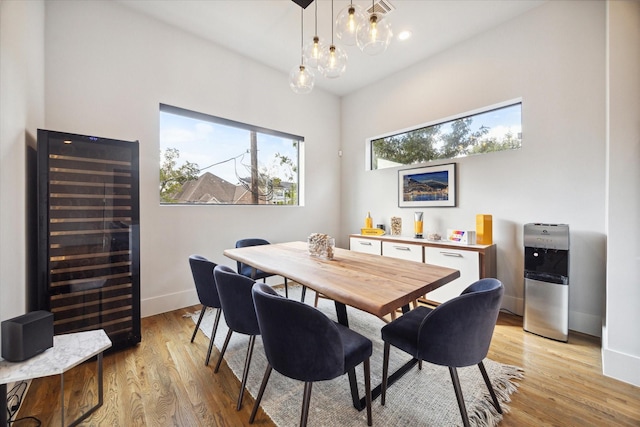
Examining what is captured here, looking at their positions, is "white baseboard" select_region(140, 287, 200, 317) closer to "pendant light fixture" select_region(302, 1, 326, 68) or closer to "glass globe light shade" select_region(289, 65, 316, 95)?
"glass globe light shade" select_region(289, 65, 316, 95)

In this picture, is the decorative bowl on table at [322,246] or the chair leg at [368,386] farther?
the decorative bowl on table at [322,246]

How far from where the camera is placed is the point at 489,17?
2.87 meters

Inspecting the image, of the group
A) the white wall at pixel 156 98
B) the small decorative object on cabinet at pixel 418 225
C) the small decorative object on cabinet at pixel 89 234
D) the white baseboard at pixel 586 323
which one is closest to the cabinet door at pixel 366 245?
the small decorative object on cabinet at pixel 418 225

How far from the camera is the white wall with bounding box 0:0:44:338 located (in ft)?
4.83

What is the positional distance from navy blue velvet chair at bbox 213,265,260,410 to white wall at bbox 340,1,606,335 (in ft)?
9.46

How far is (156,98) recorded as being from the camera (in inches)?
115

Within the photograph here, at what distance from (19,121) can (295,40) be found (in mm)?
2837

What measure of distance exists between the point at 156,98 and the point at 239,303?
2.70m

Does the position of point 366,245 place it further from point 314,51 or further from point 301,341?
point 301,341

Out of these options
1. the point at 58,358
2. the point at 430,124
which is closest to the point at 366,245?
the point at 430,124

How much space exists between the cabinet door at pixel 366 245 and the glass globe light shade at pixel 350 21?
262cm

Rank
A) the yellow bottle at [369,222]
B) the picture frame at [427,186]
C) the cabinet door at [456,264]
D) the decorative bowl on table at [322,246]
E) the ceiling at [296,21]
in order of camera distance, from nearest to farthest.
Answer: the decorative bowl on table at [322,246]
the ceiling at [296,21]
the cabinet door at [456,264]
the picture frame at [427,186]
the yellow bottle at [369,222]

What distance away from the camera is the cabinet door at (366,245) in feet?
12.3

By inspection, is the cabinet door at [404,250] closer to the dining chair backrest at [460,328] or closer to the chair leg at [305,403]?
the dining chair backrest at [460,328]
